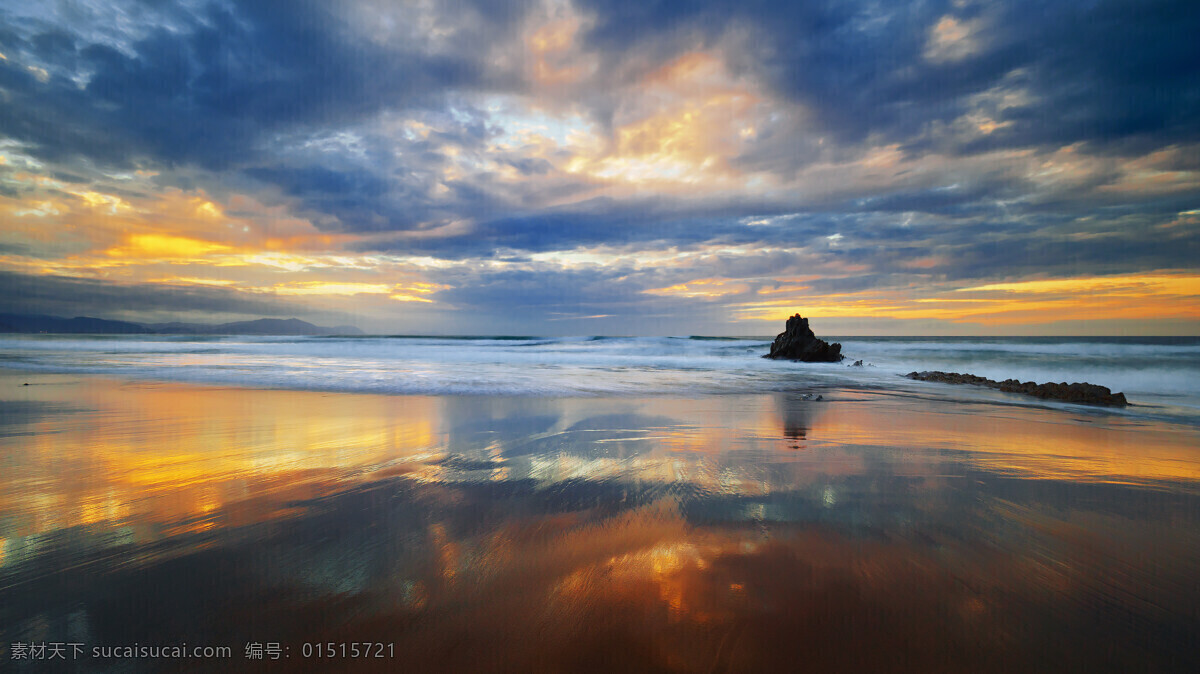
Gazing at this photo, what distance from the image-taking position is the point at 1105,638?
6.00 ft

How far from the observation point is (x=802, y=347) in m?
23.0

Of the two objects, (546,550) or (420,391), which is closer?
(546,550)

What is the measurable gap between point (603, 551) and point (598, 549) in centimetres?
4

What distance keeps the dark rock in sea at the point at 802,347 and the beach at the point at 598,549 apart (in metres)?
17.4

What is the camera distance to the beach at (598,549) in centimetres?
177

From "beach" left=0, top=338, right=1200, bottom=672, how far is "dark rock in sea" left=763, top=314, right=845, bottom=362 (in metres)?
17.4

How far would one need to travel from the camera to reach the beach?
1766 millimetres

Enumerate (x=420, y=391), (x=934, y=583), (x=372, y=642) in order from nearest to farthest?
(x=372, y=642)
(x=934, y=583)
(x=420, y=391)

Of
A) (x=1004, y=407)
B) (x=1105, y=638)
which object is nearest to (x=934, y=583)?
(x=1105, y=638)

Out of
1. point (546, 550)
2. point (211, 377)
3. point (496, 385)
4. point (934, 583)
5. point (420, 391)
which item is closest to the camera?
point (934, 583)

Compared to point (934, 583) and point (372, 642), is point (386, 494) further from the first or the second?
point (934, 583)

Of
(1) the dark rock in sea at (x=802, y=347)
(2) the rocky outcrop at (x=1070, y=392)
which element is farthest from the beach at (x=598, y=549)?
(1) the dark rock in sea at (x=802, y=347)

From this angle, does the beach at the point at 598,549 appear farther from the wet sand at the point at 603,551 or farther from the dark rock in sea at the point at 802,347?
the dark rock in sea at the point at 802,347

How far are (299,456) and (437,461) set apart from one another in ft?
4.64
